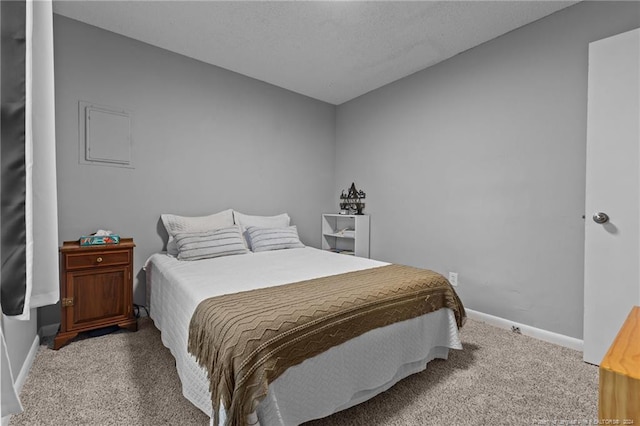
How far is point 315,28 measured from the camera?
7.99ft

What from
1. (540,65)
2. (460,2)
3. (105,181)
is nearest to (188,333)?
(105,181)

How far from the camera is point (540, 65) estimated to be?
230cm

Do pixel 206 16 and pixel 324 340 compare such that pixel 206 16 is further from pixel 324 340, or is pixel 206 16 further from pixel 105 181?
pixel 324 340

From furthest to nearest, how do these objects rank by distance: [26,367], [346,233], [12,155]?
[346,233] < [26,367] < [12,155]

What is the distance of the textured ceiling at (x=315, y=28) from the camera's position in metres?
2.19

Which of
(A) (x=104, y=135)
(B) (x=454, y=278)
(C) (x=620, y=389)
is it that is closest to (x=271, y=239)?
(A) (x=104, y=135)

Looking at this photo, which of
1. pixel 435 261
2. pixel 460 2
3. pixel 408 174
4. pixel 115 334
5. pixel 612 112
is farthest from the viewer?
pixel 408 174

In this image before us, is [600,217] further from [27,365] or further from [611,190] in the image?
[27,365]

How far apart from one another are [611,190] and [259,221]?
2.82 meters

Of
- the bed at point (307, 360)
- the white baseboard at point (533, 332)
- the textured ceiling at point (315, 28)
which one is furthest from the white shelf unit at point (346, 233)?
the textured ceiling at point (315, 28)

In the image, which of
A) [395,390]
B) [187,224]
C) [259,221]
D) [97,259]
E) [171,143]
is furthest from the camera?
[259,221]

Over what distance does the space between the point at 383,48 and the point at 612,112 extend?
1.73 meters

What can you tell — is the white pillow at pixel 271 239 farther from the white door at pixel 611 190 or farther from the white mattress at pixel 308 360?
the white door at pixel 611 190

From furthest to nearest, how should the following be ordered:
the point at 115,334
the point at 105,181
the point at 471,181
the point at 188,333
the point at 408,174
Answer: the point at 408,174 → the point at 471,181 → the point at 105,181 → the point at 115,334 → the point at 188,333
